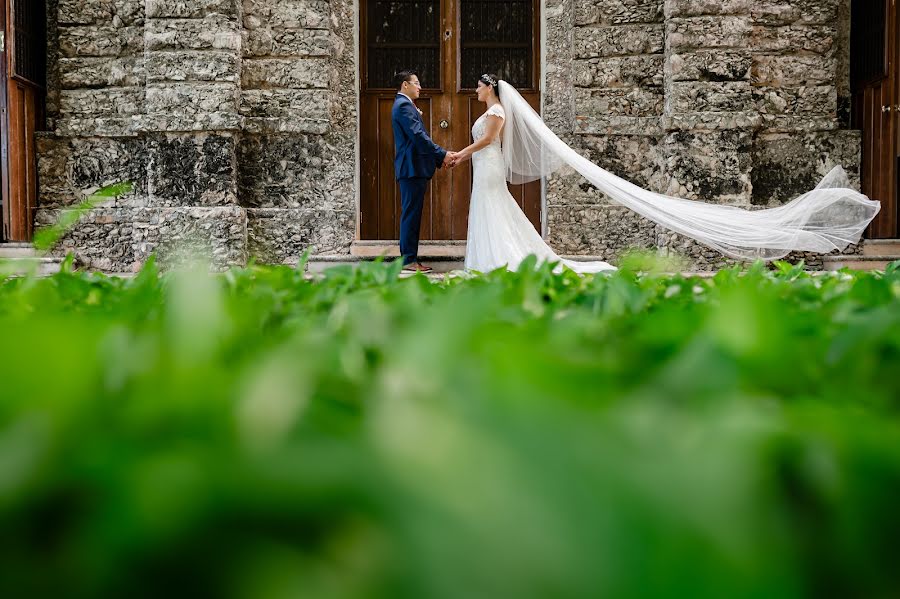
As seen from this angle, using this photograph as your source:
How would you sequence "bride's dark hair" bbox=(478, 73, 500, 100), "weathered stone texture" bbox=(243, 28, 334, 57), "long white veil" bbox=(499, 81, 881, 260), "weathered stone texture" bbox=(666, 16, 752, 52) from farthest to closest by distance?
1. "bride's dark hair" bbox=(478, 73, 500, 100)
2. "weathered stone texture" bbox=(243, 28, 334, 57)
3. "weathered stone texture" bbox=(666, 16, 752, 52)
4. "long white veil" bbox=(499, 81, 881, 260)

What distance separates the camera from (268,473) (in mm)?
223

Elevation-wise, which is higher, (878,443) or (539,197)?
(539,197)

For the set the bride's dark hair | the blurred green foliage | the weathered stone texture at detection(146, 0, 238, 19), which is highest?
the weathered stone texture at detection(146, 0, 238, 19)

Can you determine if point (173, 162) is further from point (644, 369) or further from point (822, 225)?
point (644, 369)

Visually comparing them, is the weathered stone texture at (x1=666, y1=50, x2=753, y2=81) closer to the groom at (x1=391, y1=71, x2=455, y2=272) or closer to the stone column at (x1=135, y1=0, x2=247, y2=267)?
the groom at (x1=391, y1=71, x2=455, y2=272)

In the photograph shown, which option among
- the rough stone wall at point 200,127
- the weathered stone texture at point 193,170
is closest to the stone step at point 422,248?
the rough stone wall at point 200,127

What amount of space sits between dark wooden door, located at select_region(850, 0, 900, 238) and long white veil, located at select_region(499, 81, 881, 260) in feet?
3.35


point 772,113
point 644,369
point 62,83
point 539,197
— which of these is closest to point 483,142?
point 539,197

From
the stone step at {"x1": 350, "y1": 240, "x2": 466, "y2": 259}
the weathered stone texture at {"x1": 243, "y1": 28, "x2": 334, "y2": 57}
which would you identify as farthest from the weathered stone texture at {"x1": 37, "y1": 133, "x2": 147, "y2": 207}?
the stone step at {"x1": 350, "y1": 240, "x2": 466, "y2": 259}

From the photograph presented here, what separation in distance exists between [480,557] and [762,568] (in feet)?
0.29

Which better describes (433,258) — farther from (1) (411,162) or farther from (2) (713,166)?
(2) (713,166)

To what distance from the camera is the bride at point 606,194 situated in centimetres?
675

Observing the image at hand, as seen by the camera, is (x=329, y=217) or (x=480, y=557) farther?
(x=329, y=217)

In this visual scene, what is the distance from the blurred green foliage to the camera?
0.20 meters
